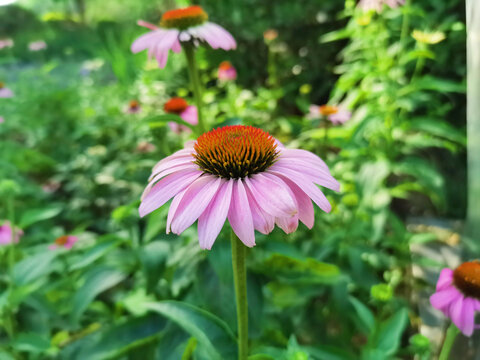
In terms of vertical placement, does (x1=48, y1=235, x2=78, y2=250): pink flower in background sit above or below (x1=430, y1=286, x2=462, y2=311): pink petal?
below

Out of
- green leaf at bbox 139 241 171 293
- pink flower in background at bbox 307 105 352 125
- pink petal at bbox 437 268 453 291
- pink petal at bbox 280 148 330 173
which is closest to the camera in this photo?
pink petal at bbox 280 148 330 173

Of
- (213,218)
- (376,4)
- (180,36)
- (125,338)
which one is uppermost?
(376,4)

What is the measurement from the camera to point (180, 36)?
2.46ft

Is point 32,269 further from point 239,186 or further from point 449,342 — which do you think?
point 449,342

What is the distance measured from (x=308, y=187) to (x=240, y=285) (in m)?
0.15

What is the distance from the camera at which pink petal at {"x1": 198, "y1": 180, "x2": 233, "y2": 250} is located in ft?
1.19

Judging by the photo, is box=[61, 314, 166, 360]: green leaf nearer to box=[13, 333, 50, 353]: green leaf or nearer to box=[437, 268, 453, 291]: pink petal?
box=[13, 333, 50, 353]: green leaf

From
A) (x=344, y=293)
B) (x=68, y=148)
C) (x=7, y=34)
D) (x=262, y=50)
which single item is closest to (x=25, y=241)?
(x=68, y=148)

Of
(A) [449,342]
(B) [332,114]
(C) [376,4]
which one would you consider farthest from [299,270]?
(C) [376,4]

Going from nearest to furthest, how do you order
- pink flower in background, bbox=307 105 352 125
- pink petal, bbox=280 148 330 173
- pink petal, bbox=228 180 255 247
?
pink petal, bbox=228 180 255 247 < pink petal, bbox=280 148 330 173 < pink flower in background, bbox=307 105 352 125

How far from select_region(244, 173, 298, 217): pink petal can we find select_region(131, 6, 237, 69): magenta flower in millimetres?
427

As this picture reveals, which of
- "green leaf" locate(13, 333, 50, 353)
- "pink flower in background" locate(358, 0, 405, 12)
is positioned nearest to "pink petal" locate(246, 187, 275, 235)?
"green leaf" locate(13, 333, 50, 353)

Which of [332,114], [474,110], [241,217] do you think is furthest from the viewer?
[332,114]

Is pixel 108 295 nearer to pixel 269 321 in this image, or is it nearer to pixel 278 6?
pixel 269 321
